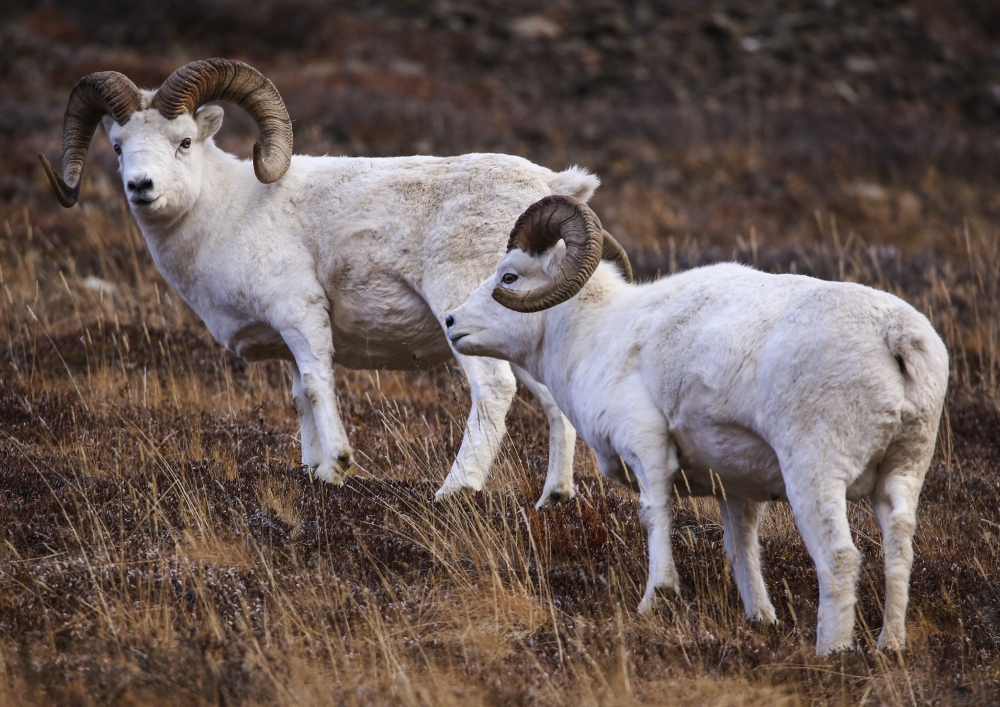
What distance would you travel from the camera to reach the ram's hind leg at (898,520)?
187 inches

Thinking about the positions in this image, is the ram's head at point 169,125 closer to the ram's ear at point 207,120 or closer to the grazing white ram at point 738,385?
the ram's ear at point 207,120

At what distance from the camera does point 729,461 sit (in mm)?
5355

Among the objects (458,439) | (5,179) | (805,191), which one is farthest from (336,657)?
(805,191)

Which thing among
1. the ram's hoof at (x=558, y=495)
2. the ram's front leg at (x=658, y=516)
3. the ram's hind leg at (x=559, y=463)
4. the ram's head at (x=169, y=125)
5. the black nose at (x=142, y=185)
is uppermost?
the ram's head at (x=169, y=125)

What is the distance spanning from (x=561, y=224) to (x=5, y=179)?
14910 mm

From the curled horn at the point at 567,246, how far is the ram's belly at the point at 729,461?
1.04 metres

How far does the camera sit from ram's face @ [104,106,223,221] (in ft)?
24.6

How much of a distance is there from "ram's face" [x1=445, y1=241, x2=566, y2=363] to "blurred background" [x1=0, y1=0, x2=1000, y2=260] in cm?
900

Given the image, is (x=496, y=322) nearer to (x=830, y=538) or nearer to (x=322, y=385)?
(x=322, y=385)

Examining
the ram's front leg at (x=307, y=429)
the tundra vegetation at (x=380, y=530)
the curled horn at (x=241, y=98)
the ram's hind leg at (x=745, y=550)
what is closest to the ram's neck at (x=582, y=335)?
the tundra vegetation at (x=380, y=530)

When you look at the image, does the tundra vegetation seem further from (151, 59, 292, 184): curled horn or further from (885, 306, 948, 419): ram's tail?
(151, 59, 292, 184): curled horn

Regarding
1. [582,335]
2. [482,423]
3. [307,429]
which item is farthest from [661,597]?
[307,429]

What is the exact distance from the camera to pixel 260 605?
555 centimetres

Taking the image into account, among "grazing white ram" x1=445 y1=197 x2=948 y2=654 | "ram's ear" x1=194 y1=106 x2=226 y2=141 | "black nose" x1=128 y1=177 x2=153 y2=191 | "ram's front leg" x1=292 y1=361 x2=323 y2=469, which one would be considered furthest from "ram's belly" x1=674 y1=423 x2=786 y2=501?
"ram's ear" x1=194 y1=106 x2=226 y2=141
